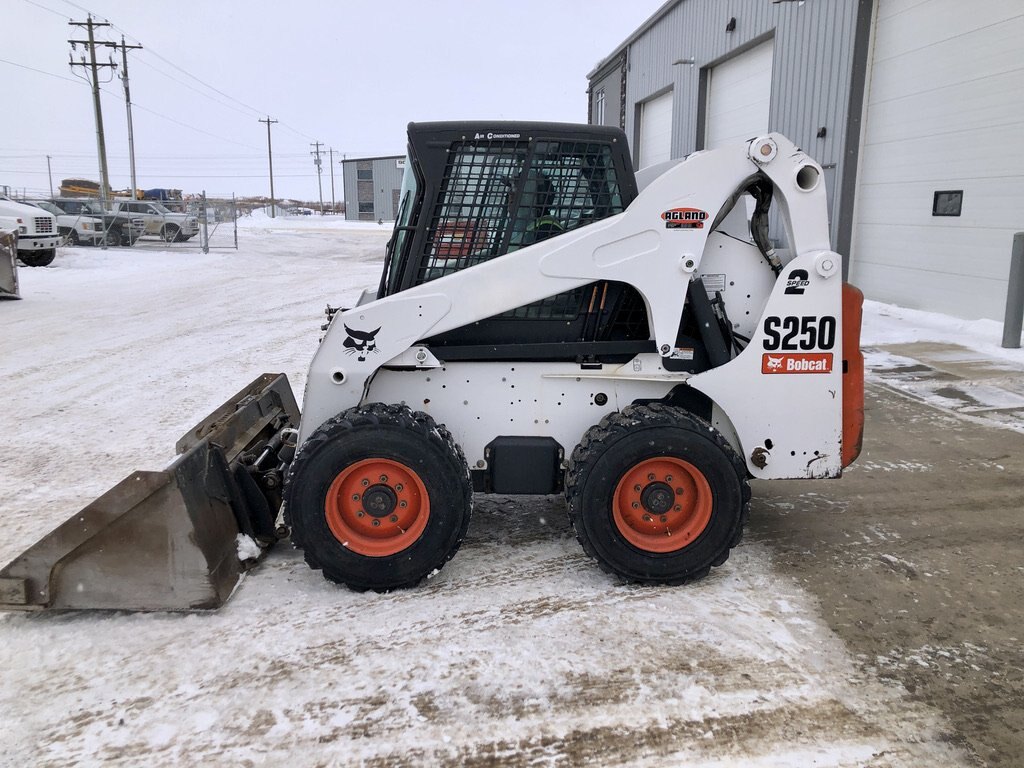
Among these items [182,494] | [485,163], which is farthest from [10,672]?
[485,163]

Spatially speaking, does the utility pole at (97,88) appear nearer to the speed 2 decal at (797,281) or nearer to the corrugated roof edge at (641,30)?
the corrugated roof edge at (641,30)

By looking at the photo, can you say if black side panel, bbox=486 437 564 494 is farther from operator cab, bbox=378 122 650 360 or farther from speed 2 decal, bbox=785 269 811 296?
speed 2 decal, bbox=785 269 811 296

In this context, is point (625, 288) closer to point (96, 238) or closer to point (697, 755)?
point (697, 755)

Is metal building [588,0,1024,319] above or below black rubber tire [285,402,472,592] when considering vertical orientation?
above

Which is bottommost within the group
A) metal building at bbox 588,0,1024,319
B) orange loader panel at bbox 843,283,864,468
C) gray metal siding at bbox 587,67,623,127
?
orange loader panel at bbox 843,283,864,468

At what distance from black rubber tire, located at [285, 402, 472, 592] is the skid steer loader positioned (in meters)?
0.01

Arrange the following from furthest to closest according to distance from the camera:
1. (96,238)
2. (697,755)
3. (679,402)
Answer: (96,238), (679,402), (697,755)

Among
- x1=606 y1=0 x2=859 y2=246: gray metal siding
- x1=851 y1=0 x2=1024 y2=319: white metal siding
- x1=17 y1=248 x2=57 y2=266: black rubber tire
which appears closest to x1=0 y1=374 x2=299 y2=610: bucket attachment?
x1=851 y1=0 x2=1024 y2=319: white metal siding

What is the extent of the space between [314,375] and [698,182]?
6.84ft

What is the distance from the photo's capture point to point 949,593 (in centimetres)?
395

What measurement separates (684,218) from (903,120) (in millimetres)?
9913

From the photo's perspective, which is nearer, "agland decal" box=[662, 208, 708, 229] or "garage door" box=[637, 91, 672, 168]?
"agland decal" box=[662, 208, 708, 229]

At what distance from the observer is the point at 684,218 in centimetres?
391

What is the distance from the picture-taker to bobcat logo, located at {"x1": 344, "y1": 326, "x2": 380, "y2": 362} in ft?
13.0
